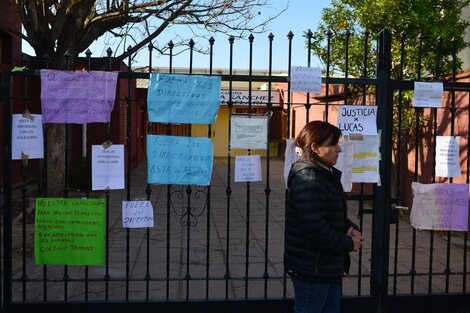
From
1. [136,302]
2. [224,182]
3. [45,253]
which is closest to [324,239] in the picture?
[136,302]

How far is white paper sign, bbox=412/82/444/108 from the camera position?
14.7ft

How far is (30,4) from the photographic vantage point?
28.0 feet

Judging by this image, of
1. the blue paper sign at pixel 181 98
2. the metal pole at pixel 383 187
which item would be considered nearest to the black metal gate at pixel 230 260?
the metal pole at pixel 383 187

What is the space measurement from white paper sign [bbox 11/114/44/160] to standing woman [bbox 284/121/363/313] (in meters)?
2.19

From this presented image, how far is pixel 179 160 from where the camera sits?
168 inches

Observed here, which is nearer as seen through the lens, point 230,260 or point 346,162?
point 346,162

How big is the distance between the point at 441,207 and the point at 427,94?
1.03 m

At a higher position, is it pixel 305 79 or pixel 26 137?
pixel 305 79

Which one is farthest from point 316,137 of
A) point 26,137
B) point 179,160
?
point 26,137

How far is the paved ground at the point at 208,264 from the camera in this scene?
4.49 m

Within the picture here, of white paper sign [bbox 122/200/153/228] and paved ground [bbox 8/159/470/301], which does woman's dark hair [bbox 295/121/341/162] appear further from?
white paper sign [bbox 122/200/153/228]

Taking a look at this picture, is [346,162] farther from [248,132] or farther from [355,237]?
[355,237]

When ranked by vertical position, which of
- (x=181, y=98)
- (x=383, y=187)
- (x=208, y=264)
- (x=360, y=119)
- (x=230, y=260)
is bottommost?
(x=230, y=260)

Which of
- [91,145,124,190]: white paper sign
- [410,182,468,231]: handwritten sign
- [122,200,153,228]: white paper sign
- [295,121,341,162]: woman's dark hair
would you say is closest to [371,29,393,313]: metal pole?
[410,182,468,231]: handwritten sign
